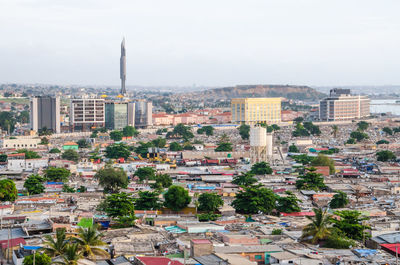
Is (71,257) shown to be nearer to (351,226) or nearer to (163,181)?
(351,226)

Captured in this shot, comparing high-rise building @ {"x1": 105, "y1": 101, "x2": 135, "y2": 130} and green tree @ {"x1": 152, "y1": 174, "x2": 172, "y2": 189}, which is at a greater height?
high-rise building @ {"x1": 105, "y1": 101, "x2": 135, "y2": 130}

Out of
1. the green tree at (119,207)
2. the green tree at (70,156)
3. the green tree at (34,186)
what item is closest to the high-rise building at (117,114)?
the green tree at (70,156)

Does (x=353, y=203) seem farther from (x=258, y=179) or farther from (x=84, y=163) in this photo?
(x=84, y=163)

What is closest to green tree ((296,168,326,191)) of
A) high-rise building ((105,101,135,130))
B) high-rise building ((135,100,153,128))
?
high-rise building ((105,101,135,130))

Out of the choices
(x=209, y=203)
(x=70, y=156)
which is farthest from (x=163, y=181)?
(x=70, y=156)

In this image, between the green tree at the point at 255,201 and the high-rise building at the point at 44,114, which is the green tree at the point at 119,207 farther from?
the high-rise building at the point at 44,114

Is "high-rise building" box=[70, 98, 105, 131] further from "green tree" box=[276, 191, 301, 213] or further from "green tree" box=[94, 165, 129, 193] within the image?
"green tree" box=[276, 191, 301, 213]
